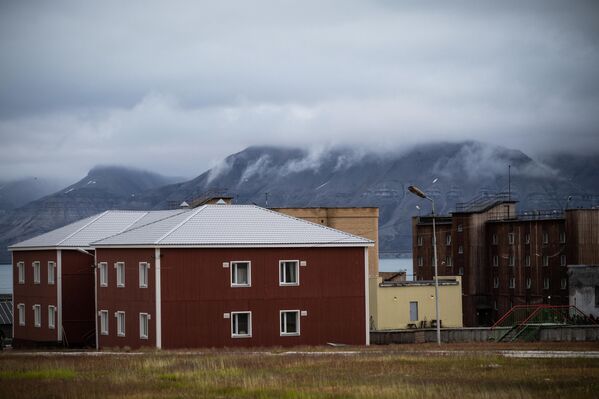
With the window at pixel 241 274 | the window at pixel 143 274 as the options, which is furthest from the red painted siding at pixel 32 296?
the window at pixel 241 274

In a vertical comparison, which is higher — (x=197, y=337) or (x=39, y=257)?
(x=39, y=257)

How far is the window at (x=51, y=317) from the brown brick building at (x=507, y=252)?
194ft

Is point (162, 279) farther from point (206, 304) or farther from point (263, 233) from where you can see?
point (263, 233)

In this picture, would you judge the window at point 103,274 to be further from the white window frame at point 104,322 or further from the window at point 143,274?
the window at point 143,274

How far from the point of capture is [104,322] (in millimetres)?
68312

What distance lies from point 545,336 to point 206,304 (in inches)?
876

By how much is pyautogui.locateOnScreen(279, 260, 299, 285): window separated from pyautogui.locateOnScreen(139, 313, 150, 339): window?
26.2 feet

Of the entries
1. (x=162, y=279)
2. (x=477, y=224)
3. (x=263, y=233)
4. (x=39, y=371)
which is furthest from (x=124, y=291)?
(x=477, y=224)

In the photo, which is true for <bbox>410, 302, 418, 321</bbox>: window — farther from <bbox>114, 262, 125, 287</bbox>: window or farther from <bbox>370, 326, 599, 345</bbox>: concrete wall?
<bbox>114, 262, 125, 287</bbox>: window

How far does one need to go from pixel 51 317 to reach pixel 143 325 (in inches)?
556

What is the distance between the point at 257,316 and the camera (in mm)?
64312

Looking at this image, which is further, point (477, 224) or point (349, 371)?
point (477, 224)

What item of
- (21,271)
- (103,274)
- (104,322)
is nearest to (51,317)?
(21,271)

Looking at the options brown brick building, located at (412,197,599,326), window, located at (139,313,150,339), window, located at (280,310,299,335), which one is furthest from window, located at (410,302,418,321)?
window, located at (139,313,150,339)
